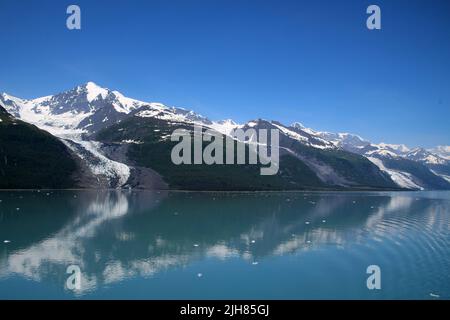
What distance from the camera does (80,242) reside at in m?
52.1

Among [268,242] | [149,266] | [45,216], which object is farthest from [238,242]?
[45,216]

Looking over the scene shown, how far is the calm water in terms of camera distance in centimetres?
3278

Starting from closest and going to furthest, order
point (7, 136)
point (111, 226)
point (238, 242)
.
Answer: point (238, 242), point (111, 226), point (7, 136)

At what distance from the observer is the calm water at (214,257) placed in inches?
1291

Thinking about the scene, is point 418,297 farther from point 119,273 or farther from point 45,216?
point 45,216

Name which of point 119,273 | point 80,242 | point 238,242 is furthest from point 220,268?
point 80,242

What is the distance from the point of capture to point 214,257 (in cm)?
4638

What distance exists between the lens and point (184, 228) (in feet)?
222
